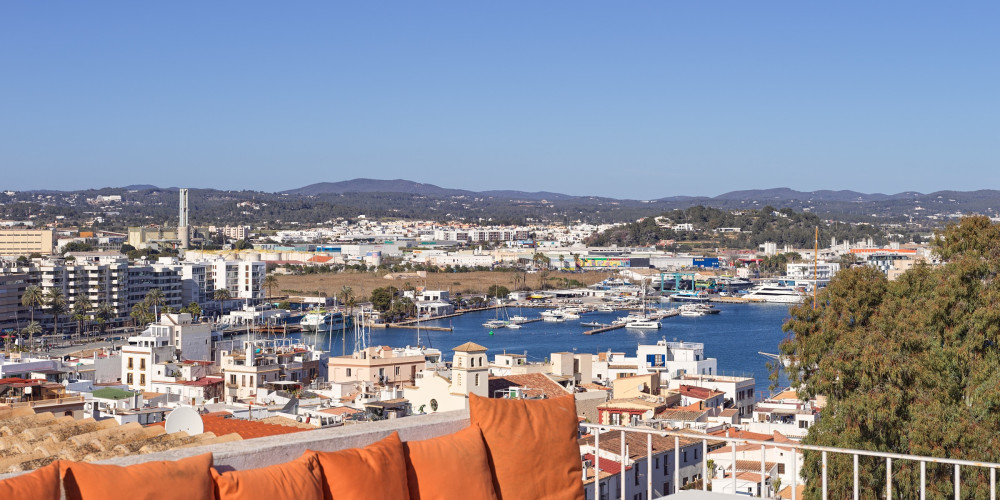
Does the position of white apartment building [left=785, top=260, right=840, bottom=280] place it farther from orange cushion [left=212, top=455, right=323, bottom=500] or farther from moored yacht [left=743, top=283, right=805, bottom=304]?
orange cushion [left=212, top=455, right=323, bottom=500]

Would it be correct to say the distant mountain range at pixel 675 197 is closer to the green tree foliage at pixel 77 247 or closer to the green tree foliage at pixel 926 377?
the green tree foliage at pixel 77 247

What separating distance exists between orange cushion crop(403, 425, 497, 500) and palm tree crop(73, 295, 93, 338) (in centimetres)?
2352

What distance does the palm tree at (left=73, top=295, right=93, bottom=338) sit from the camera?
79.0 ft

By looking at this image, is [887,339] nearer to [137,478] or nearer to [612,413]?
[137,478]

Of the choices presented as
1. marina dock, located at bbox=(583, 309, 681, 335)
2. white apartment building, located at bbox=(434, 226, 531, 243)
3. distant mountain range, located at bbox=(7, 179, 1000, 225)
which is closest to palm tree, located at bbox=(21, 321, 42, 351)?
marina dock, located at bbox=(583, 309, 681, 335)

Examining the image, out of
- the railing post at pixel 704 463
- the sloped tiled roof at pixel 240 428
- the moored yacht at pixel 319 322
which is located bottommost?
the moored yacht at pixel 319 322

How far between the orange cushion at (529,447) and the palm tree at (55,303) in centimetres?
2413

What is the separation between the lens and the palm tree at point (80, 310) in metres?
24.1

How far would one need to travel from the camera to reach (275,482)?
4.04 feet

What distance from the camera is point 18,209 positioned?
240 ft

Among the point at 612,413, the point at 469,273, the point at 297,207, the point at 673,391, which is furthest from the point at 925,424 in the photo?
the point at 297,207

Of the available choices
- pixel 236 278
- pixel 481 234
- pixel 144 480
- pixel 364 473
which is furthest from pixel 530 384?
pixel 481 234

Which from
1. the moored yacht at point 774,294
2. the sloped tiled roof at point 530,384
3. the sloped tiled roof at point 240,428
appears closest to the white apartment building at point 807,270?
the moored yacht at point 774,294

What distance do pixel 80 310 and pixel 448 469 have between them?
24.8m
